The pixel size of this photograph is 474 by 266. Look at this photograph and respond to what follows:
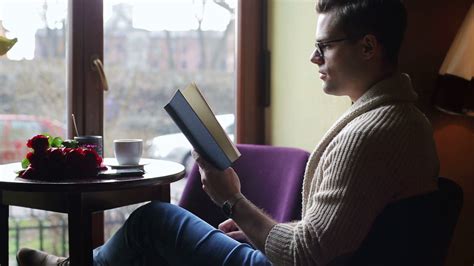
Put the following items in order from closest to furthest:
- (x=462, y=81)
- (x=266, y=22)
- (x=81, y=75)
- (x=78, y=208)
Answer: (x=78, y=208), (x=462, y=81), (x=81, y=75), (x=266, y=22)

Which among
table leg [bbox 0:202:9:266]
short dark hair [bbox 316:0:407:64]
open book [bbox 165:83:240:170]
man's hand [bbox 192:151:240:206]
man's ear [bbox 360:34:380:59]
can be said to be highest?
short dark hair [bbox 316:0:407:64]

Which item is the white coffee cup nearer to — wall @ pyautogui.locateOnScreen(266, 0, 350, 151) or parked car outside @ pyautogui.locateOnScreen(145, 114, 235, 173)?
parked car outside @ pyautogui.locateOnScreen(145, 114, 235, 173)

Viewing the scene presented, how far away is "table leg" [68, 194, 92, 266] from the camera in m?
1.28

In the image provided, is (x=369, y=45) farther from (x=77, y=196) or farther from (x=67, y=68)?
(x=67, y=68)

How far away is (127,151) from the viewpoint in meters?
1.56

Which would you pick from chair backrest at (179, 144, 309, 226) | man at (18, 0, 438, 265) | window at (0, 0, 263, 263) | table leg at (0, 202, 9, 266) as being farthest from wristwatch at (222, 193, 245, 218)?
window at (0, 0, 263, 263)

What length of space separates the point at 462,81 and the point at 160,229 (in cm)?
107

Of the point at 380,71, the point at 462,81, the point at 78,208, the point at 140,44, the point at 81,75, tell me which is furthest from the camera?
the point at 140,44

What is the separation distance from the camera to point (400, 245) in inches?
38.5

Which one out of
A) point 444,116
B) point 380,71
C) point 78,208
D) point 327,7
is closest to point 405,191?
point 380,71

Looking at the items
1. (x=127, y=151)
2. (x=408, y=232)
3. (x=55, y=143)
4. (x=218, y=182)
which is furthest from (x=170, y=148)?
(x=408, y=232)

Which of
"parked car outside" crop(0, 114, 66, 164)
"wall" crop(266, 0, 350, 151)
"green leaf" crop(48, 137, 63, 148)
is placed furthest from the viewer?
"wall" crop(266, 0, 350, 151)

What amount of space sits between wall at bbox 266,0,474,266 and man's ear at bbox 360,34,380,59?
2.37 ft

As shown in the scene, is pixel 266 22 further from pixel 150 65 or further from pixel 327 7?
pixel 327 7
